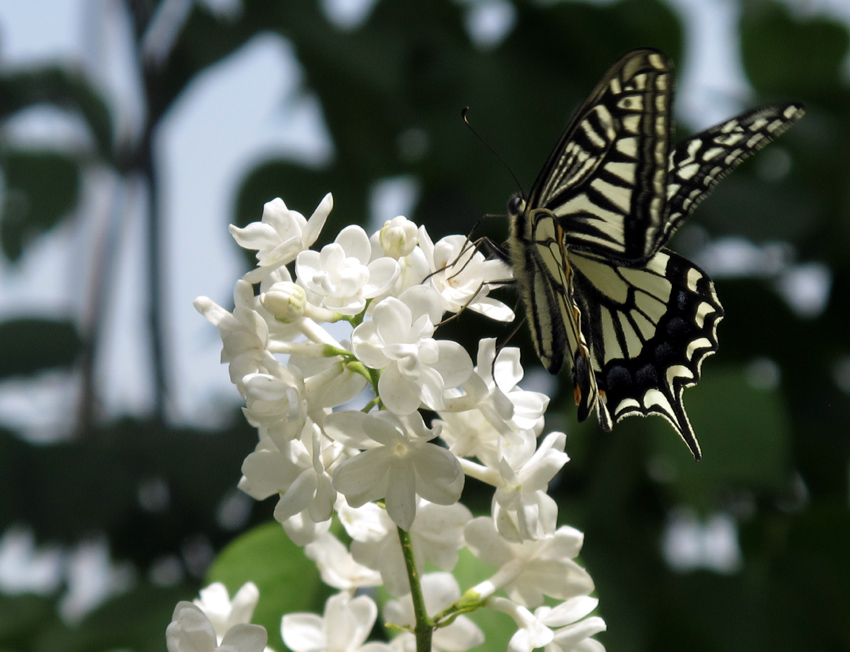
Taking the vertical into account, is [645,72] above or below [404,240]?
above

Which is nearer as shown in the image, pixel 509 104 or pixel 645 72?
pixel 645 72

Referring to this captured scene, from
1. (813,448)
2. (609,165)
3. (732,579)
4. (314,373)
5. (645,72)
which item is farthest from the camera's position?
(813,448)

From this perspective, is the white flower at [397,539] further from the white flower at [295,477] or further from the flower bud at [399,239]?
the flower bud at [399,239]

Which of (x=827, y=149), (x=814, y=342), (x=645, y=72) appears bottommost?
(x=814, y=342)

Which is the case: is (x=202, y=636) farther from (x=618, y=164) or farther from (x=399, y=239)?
(x=618, y=164)

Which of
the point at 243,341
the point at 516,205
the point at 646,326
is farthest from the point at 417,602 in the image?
the point at 646,326

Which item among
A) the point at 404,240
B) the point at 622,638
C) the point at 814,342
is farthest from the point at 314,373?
the point at 814,342

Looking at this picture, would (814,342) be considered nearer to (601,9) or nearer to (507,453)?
(601,9)

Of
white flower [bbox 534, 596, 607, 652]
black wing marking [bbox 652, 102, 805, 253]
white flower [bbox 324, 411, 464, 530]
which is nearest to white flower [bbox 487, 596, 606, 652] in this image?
white flower [bbox 534, 596, 607, 652]
